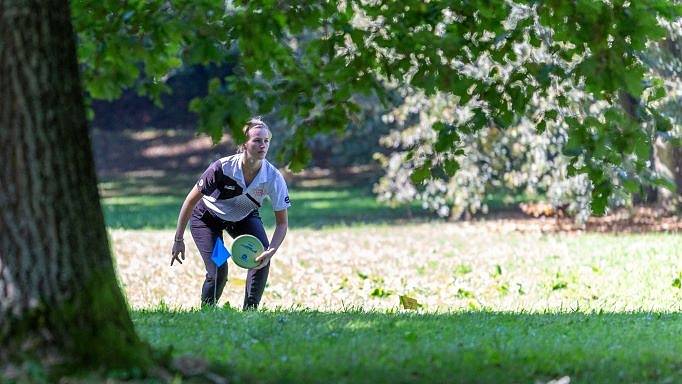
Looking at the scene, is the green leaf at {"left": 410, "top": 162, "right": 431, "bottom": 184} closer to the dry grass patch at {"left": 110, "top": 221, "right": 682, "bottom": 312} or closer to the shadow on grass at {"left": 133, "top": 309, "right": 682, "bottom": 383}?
the shadow on grass at {"left": 133, "top": 309, "right": 682, "bottom": 383}

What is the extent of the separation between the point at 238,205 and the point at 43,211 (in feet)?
14.4

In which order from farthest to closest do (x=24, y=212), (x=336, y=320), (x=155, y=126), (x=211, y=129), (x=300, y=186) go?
1. (x=155, y=126)
2. (x=300, y=186)
3. (x=336, y=320)
4. (x=211, y=129)
5. (x=24, y=212)

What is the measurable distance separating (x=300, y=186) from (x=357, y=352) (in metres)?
30.8

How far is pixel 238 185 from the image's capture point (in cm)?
1010

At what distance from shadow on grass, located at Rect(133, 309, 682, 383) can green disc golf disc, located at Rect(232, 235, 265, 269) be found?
2.65ft

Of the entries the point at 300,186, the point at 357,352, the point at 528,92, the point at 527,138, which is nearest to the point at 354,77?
the point at 528,92

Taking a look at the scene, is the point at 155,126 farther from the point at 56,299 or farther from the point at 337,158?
the point at 56,299

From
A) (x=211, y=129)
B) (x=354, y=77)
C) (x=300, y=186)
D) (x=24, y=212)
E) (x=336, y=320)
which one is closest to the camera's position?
(x=24, y=212)

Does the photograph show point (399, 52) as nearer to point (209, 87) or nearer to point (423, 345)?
point (209, 87)

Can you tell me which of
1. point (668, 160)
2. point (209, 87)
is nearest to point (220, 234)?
point (209, 87)

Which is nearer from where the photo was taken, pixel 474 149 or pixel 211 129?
pixel 211 129

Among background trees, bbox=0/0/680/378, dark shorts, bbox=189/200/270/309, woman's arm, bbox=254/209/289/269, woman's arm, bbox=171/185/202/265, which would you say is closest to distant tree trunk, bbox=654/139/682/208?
dark shorts, bbox=189/200/270/309

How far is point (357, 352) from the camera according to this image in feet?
22.8

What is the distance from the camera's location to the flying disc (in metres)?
10.1
